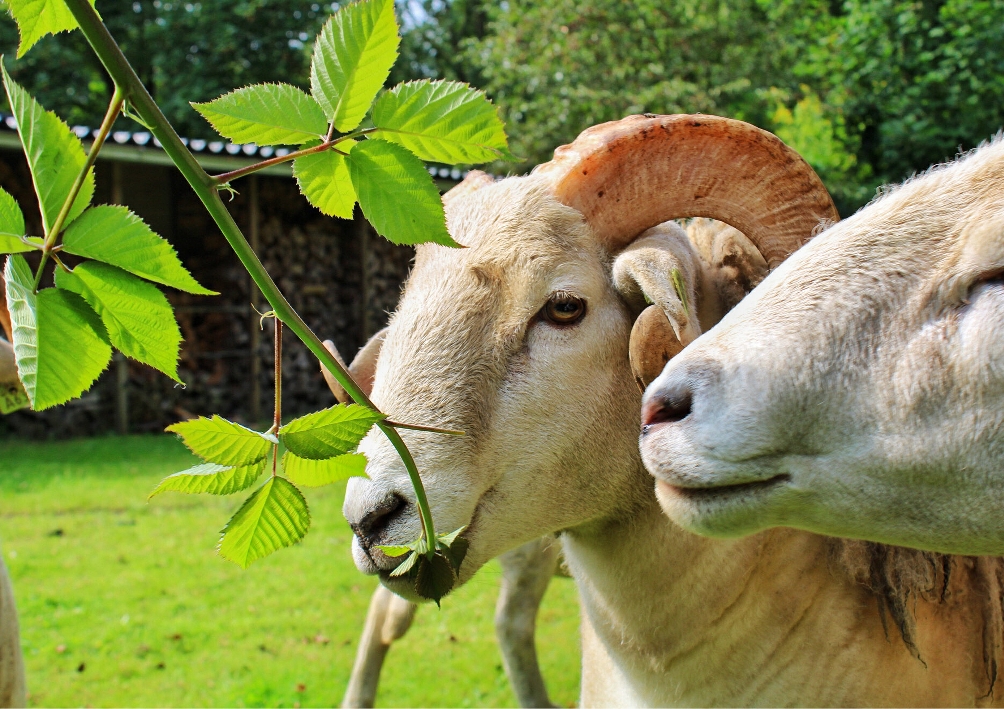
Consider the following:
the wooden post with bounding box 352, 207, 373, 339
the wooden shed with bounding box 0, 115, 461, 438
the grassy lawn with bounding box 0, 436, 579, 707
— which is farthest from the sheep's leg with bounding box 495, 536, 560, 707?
the wooden post with bounding box 352, 207, 373, 339

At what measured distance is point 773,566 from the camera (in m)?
2.06

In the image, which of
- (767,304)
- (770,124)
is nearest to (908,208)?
(767,304)

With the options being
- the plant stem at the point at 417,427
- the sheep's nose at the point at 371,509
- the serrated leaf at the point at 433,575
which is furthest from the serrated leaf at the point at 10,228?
the sheep's nose at the point at 371,509

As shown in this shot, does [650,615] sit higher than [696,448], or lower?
lower

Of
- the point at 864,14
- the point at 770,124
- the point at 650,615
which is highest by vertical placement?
the point at 864,14

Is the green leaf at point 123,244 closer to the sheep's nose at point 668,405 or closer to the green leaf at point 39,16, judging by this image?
the green leaf at point 39,16

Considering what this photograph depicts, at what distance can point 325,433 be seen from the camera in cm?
85

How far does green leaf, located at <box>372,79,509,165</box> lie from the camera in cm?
83

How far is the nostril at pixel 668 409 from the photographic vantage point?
1289mm

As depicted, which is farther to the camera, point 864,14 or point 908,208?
point 864,14

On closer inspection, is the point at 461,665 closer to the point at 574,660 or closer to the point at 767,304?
the point at 574,660

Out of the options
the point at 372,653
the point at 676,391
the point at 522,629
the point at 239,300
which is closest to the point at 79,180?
the point at 676,391

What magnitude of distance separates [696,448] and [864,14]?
44.3ft

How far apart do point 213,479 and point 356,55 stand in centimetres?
42
